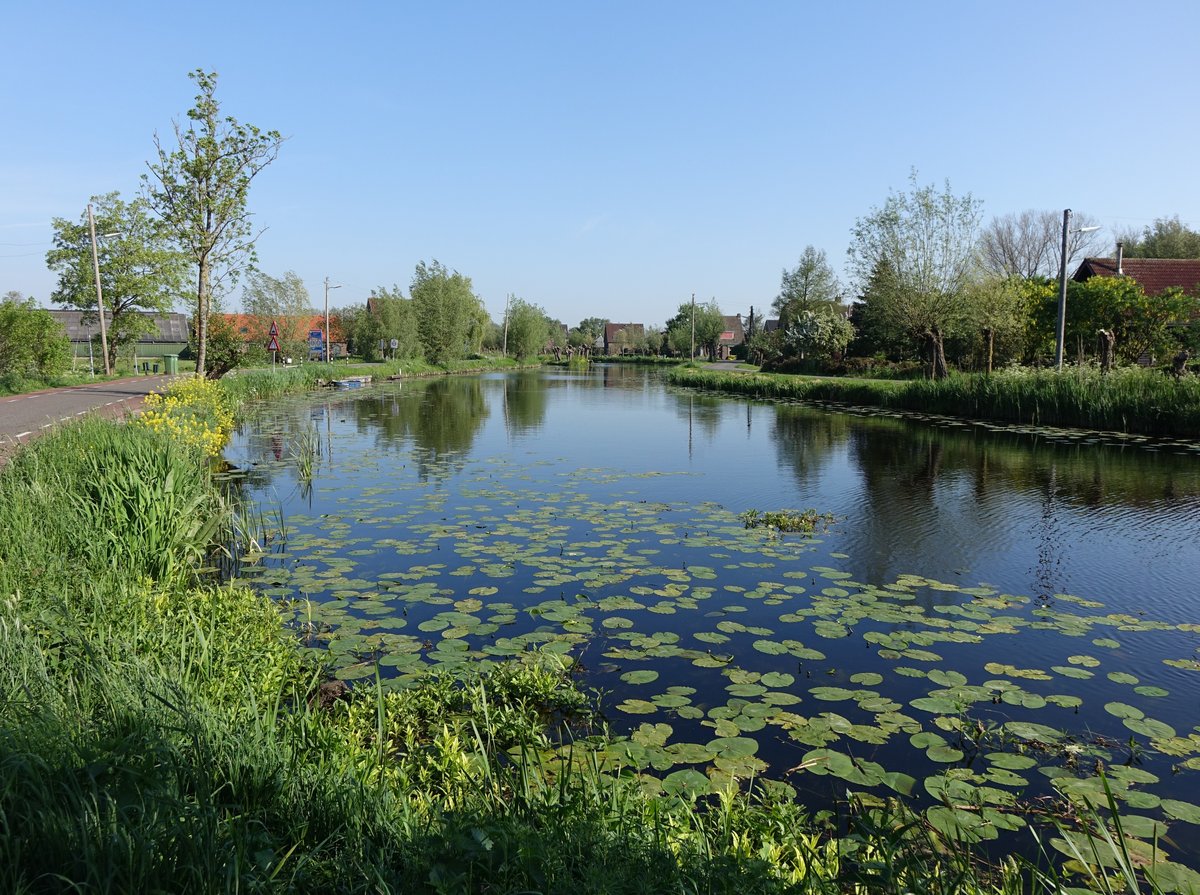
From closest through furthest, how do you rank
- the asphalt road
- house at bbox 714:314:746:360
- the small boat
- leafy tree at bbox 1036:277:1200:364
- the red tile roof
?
the asphalt road → leafy tree at bbox 1036:277:1200:364 → the red tile roof → the small boat → house at bbox 714:314:746:360

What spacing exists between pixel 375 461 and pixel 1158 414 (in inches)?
808

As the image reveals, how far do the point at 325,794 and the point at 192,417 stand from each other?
40.8 feet

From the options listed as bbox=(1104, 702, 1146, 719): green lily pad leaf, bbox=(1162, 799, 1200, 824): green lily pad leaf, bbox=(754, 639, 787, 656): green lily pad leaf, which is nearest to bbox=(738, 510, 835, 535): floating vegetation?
bbox=(754, 639, 787, 656): green lily pad leaf

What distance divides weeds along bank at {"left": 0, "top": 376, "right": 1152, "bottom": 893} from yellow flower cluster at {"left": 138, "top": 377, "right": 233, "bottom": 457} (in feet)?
21.1

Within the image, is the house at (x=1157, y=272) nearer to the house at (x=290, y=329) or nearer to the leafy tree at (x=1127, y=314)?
the leafy tree at (x=1127, y=314)

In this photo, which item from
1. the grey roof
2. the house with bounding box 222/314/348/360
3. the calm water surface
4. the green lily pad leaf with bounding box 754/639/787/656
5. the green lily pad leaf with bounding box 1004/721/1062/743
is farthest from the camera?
the grey roof

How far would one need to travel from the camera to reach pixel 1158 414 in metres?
20.3

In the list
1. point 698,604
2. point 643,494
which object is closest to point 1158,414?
point 643,494

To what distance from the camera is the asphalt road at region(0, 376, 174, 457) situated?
1370 centimetres

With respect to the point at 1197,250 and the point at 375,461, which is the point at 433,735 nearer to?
the point at 375,461

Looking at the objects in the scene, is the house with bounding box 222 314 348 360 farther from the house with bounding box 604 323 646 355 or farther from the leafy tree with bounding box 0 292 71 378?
the house with bounding box 604 323 646 355

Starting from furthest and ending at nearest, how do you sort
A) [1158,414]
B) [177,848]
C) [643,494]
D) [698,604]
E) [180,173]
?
[180,173] < [1158,414] < [643,494] < [698,604] < [177,848]

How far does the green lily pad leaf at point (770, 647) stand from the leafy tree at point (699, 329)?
83.7m

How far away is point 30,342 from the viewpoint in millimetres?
25062
